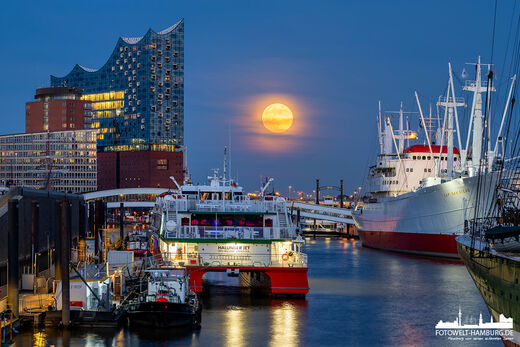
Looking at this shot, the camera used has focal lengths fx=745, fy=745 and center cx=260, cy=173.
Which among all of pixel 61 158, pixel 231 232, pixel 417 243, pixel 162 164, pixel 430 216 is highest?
pixel 61 158

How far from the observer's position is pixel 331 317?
Answer: 35469mm

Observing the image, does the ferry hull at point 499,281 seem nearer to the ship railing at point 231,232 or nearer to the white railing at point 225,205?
the ship railing at point 231,232

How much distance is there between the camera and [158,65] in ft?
648

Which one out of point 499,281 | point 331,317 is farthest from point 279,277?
point 499,281

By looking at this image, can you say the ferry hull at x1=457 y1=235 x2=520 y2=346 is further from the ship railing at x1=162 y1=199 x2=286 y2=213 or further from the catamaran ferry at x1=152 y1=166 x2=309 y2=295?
the ship railing at x1=162 y1=199 x2=286 y2=213

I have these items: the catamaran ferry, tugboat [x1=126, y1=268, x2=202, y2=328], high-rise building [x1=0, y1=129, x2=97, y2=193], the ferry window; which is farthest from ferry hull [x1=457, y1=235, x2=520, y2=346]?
high-rise building [x1=0, y1=129, x2=97, y2=193]

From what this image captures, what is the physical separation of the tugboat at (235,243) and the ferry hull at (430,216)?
2451 cm

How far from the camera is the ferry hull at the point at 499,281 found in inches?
864

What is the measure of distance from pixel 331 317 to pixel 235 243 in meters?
6.35

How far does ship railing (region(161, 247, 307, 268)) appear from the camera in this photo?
3791 cm

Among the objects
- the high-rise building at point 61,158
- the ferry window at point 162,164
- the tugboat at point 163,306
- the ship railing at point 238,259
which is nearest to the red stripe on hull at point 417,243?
the ship railing at point 238,259

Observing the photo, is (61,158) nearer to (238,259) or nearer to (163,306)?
(238,259)

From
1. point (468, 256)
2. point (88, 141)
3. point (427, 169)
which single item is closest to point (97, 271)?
point (468, 256)

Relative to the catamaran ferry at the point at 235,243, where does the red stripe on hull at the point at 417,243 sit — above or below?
below
